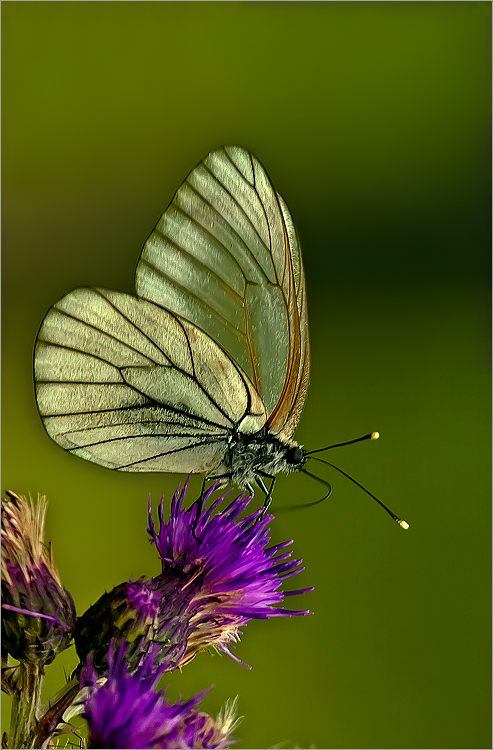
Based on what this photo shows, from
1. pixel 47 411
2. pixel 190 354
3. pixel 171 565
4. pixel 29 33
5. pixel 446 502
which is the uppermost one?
pixel 29 33

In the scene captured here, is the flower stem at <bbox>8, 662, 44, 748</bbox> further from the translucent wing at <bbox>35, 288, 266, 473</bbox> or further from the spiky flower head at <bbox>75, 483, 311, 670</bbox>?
the translucent wing at <bbox>35, 288, 266, 473</bbox>

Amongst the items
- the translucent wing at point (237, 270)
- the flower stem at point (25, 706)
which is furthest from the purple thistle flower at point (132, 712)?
the translucent wing at point (237, 270)

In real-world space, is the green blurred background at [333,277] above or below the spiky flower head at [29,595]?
above

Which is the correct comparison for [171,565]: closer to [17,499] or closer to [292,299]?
[17,499]

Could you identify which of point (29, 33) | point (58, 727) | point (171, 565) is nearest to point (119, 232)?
point (29, 33)

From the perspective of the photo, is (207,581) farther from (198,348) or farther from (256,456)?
(198,348)

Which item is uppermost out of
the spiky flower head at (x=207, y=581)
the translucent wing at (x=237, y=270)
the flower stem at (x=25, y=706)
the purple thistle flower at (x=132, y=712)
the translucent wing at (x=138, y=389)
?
the translucent wing at (x=237, y=270)

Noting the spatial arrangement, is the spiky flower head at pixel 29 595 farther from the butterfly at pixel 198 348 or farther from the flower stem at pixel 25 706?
the butterfly at pixel 198 348
